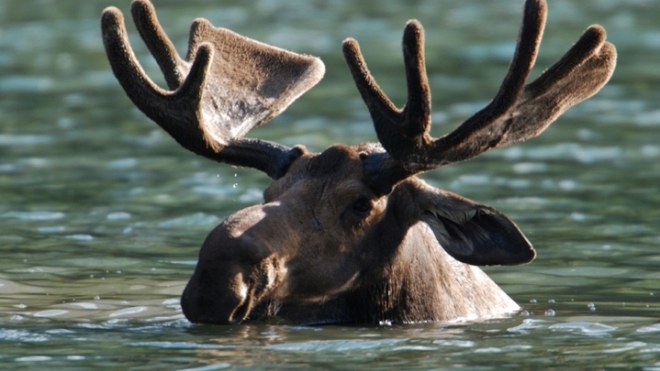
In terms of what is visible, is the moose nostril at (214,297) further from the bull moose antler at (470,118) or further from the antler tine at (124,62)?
Result: the antler tine at (124,62)

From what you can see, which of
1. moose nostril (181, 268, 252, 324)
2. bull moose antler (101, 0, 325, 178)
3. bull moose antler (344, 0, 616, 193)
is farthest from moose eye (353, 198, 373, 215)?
moose nostril (181, 268, 252, 324)

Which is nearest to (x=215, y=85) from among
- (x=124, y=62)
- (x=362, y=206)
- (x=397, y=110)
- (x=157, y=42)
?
(x=157, y=42)

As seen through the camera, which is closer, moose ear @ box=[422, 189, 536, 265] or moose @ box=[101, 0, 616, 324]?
moose @ box=[101, 0, 616, 324]

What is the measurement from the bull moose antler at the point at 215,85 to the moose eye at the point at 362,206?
566mm

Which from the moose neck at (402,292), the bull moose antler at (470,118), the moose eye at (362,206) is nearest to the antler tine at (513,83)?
the bull moose antler at (470,118)

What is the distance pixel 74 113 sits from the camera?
18828 millimetres

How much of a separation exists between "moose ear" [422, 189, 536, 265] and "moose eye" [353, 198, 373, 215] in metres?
0.31

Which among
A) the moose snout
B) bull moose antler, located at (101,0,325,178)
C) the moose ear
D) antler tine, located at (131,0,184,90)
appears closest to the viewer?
the moose snout

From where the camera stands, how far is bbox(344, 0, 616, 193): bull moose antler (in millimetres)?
7992

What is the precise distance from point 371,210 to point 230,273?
108 centimetres

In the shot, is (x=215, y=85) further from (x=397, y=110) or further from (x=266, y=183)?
(x=266, y=183)

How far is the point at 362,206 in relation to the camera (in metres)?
8.43

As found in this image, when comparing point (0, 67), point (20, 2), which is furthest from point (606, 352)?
point (20, 2)

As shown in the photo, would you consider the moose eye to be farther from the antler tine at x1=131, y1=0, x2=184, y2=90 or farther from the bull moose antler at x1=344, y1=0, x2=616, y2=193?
the antler tine at x1=131, y1=0, x2=184, y2=90
